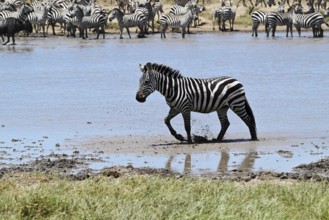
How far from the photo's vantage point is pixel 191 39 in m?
35.5

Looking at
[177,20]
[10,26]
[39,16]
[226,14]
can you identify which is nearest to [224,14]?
[226,14]

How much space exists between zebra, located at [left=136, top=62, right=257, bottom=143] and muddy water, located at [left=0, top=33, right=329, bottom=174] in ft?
1.33

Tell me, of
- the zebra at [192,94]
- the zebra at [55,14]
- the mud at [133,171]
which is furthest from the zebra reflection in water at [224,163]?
the zebra at [55,14]

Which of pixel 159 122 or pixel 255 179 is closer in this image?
pixel 255 179

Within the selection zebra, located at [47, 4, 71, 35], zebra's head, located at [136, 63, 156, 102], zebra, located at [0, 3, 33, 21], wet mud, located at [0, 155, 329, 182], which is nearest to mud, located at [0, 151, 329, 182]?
wet mud, located at [0, 155, 329, 182]

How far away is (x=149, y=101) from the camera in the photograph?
1711cm

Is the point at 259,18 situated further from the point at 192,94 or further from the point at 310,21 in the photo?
the point at 192,94

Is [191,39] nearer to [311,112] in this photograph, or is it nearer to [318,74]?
[318,74]

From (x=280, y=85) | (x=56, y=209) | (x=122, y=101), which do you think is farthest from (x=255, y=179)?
(x=280, y=85)

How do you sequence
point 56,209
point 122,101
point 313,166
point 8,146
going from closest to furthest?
point 56,209
point 313,166
point 8,146
point 122,101

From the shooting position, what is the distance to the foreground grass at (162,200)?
692 cm

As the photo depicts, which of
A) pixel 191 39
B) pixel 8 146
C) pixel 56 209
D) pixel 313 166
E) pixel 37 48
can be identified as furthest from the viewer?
pixel 191 39

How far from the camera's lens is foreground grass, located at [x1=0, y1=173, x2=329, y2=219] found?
273 inches

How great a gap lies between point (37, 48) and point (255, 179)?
75.9 ft
